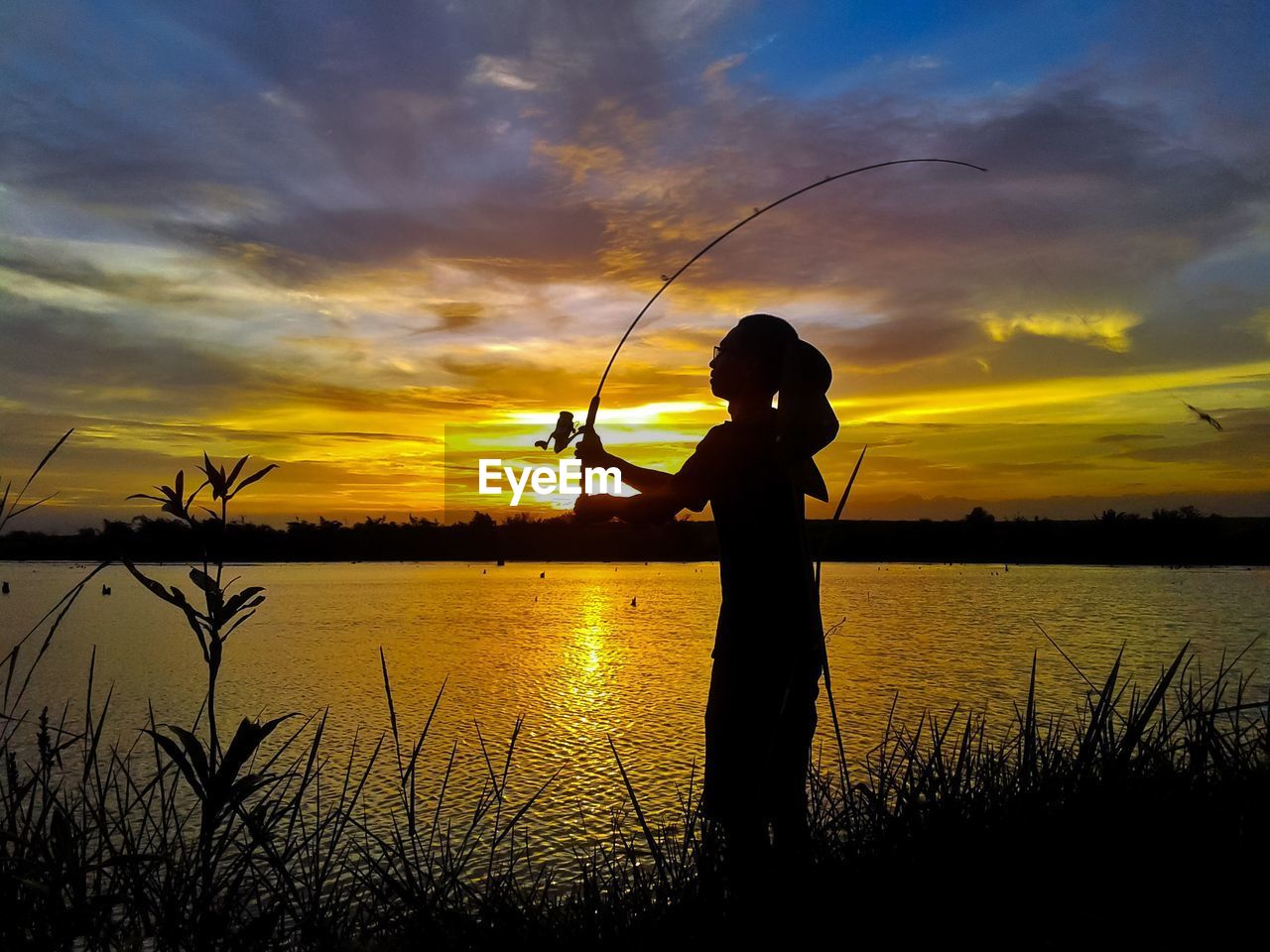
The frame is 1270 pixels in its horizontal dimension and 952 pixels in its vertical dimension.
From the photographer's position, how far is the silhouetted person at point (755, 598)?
342 cm

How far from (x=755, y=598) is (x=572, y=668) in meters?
21.6

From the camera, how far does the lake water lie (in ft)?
41.6

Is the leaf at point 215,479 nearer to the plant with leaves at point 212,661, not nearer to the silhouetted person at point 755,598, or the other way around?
the plant with leaves at point 212,661

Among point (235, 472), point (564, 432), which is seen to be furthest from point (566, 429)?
point (235, 472)

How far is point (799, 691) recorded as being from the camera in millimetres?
3465

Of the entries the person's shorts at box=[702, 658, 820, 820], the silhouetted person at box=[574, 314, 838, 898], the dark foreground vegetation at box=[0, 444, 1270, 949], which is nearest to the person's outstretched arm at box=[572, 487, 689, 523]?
the silhouetted person at box=[574, 314, 838, 898]

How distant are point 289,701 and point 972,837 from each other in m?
17.1

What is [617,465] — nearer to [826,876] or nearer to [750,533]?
[750,533]

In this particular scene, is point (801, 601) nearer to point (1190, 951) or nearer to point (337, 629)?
point (1190, 951)

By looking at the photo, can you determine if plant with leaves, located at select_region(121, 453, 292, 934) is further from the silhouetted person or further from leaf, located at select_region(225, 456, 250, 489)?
the silhouetted person

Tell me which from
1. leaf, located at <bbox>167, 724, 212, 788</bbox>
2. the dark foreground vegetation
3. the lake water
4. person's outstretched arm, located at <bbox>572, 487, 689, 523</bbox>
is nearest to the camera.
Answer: leaf, located at <bbox>167, 724, 212, 788</bbox>

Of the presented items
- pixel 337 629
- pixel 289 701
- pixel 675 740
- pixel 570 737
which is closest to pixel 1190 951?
pixel 675 740

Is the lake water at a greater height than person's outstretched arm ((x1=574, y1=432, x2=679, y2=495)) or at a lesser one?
lesser

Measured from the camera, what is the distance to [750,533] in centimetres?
352
